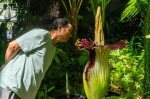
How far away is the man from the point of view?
4.36ft

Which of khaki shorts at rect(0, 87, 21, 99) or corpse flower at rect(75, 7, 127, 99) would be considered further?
corpse flower at rect(75, 7, 127, 99)

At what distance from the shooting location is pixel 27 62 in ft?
4.43

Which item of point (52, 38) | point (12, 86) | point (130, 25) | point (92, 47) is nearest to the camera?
point (12, 86)

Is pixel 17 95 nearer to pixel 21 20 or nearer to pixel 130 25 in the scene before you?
pixel 21 20

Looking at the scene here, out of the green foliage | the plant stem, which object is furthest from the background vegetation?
the plant stem

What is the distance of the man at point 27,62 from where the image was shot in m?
1.33

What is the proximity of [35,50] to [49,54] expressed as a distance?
0.38 feet

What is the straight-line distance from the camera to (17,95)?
4.54 ft

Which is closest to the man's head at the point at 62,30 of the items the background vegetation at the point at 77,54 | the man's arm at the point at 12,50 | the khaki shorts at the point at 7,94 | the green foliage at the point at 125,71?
the man's arm at the point at 12,50

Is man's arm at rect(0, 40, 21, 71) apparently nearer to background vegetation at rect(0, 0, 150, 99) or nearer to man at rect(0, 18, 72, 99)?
man at rect(0, 18, 72, 99)

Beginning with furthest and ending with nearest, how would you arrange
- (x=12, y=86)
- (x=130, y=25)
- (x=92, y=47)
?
(x=130, y=25), (x=92, y=47), (x=12, y=86)

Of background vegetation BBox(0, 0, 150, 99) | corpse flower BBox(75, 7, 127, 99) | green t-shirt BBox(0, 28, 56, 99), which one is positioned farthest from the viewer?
background vegetation BBox(0, 0, 150, 99)

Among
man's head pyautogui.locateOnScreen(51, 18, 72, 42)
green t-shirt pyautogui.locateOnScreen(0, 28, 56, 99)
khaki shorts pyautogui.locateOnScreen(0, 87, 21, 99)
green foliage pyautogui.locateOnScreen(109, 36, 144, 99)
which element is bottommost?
green foliage pyautogui.locateOnScreen(109, 36, 144, 99)

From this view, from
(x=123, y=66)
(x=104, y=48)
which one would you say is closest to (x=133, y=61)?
(x=123, y=66)
